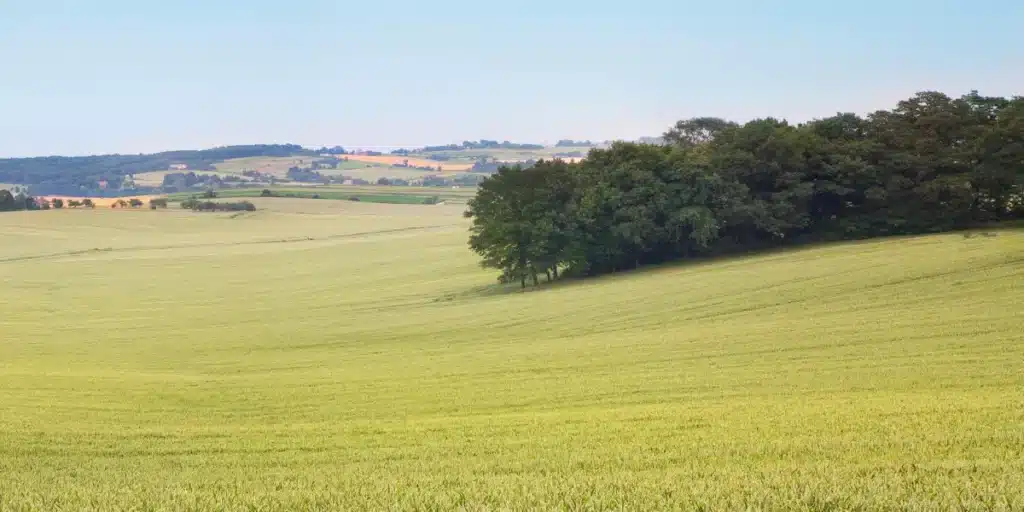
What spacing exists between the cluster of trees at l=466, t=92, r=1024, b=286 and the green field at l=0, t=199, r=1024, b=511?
3888 millimetres

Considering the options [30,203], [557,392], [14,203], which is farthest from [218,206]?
[557,392]

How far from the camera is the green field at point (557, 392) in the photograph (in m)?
9.81

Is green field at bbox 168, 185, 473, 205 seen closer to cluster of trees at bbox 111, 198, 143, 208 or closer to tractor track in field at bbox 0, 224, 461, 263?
cluster of trees at bbox 111, 198, 143, 208

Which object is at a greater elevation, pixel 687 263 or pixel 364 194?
pixel 364 194

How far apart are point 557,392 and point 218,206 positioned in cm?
12072

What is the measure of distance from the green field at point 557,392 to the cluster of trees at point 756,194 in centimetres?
389

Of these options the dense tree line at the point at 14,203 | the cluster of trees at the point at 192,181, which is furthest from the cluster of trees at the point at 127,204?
the cluster of trees at the point at 192,181

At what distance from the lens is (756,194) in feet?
206

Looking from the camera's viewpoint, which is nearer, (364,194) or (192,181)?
(364,194)

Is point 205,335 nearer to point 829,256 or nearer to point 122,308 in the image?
point 122,308

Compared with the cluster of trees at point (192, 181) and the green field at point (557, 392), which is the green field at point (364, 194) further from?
the green field at point (557, 392)

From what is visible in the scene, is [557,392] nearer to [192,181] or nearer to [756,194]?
[756,194]

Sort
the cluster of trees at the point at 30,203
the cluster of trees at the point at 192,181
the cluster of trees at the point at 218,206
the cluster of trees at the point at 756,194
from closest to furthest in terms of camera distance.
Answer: the cluster of trees at the point at 756,194 < the cluster of trees at the point at 30,203 < the cluster of trees at the point at 218,206 < the cluster of trees at the point at 192,181

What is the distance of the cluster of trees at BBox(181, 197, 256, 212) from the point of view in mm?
132250
